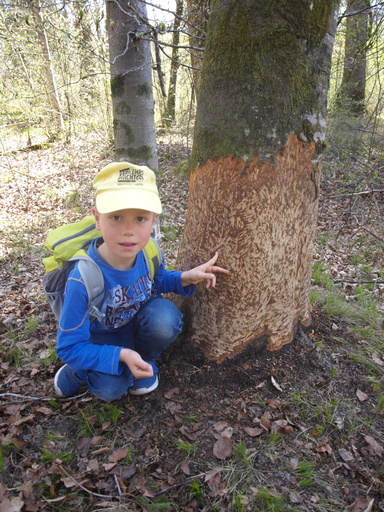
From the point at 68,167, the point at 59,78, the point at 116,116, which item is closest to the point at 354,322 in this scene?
the point at 116,116

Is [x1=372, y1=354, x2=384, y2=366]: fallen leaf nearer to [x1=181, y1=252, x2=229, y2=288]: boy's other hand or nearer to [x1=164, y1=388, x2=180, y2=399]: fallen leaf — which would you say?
[x1=181, y1=252, x2=229, y2=288]: boy's other hand

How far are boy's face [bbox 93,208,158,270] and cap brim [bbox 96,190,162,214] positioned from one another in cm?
6

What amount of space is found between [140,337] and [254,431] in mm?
995

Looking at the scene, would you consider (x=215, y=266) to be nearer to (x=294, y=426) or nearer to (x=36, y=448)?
(x=294, y=426)

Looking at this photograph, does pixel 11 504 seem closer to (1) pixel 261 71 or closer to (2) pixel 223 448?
(2) pixel 223 448

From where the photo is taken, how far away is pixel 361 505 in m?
1.62

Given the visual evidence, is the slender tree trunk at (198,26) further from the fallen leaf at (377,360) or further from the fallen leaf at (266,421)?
the fallen leaf at (377,360)

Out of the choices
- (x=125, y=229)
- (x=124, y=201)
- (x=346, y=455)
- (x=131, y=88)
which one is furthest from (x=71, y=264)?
(x=131, y=88)

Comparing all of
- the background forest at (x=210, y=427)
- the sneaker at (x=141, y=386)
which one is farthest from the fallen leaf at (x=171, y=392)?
the sneaker at (x=141, y=386)

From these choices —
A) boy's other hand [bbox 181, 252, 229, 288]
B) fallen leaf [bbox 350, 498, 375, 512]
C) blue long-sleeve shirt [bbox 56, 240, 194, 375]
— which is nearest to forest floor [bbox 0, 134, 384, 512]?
fallen leaf [bbox 350, 498, 375, 512]

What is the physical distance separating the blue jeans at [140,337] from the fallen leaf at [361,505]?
138 centimetres

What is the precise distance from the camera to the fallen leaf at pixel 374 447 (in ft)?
6.18

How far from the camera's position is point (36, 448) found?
A: 1935 millimetres

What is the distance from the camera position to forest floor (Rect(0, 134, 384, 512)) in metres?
1.65
